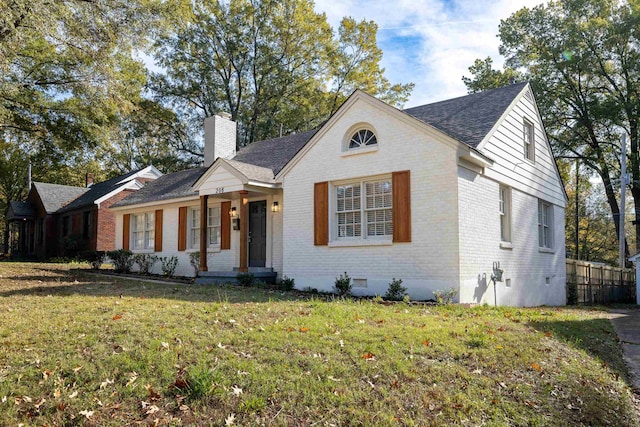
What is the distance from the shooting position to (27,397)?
442cm

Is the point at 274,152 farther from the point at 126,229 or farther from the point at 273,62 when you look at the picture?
the point at 273,62

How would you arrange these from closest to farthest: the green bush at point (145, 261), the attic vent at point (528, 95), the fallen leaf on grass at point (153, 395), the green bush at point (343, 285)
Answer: the fallen leaf on grass at point (153, 395) → the green bush at point (343, 285) → the attic vent at point (528, 95) → the green bush at point (145, 261)

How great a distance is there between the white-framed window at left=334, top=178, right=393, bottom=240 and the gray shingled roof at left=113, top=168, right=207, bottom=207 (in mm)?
6239

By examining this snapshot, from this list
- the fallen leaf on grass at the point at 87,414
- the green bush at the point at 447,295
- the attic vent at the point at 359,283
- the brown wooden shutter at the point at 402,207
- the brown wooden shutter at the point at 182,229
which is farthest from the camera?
the brown wooden shutter at the point at 182,229

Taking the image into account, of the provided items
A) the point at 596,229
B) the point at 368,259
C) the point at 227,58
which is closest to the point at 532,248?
the point at 368,259

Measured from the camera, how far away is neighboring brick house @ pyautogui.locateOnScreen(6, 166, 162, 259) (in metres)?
26.9

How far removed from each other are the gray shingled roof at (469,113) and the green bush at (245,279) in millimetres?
6199

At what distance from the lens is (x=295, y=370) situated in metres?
5.02

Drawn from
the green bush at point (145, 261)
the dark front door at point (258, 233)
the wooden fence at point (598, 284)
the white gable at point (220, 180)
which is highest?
the white gable at point (220, 180)

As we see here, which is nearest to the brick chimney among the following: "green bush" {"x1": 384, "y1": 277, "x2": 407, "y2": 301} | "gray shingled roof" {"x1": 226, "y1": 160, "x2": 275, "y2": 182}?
"gray shingled roof" {"x1": 226, "y1": 160, "x2": 275, "y2": 182}

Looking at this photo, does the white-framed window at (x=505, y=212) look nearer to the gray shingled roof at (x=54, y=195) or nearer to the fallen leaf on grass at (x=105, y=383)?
the fallen leaf on grass at (x=105, y=383)

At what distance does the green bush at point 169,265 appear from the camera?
57.7 feet

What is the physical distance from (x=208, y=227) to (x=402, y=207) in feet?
27.1

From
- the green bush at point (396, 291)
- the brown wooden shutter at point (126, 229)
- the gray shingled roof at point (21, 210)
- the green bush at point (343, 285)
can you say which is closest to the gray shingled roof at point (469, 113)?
the green bush at point (396, 291)
